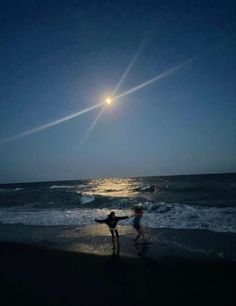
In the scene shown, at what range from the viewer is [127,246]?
465 inches

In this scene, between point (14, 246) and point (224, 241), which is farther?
point (14, 246)

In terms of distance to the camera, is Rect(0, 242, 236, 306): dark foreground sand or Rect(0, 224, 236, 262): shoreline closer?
Rect(0, 242, 236, 306): dark foreground sand

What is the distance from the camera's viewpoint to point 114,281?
8.27 meters

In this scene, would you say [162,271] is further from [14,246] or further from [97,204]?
[97,204]

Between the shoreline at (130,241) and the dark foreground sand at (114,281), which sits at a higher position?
the shoreline at (130,241)

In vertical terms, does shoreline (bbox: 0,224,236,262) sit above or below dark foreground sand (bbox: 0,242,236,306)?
above

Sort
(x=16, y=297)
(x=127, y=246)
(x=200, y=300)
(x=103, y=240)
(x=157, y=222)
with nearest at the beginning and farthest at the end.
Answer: (x=200, y=300)
(x=16, y=297)
(x=127, y=246)
(x=103, y=240)
(x=157, y=222)

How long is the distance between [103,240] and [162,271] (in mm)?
4745

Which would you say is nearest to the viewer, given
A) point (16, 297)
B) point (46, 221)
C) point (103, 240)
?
point (16, 297)

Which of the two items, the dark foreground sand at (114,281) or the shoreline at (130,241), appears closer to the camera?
the dark foreground sand at (114,281)

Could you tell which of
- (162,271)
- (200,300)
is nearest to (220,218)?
(162,271)

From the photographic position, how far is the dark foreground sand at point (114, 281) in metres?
7.12

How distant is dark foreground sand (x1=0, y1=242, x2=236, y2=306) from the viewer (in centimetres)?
712

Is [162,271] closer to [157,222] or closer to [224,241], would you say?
[224,241]
